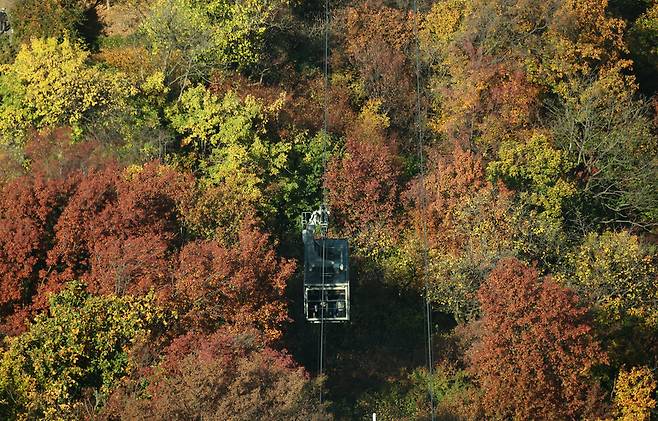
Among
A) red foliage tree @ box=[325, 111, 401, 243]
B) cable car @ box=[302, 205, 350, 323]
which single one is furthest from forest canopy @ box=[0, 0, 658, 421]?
cable car @ box=[302, 205, 350, 323]

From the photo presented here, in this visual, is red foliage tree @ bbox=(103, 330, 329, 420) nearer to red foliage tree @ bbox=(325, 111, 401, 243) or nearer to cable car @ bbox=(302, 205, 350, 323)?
cable car @ bbox=(302, 205, 350, 323)

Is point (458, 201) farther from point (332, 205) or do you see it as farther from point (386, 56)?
point (386, 56)

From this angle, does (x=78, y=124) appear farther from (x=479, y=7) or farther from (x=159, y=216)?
(x=479, y=7)

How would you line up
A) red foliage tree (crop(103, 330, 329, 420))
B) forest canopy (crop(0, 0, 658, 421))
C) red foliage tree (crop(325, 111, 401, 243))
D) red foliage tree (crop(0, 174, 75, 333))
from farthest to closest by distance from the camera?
1. red foliage tree (crop(325, 111, 401, 243))
2. red foliage tree (crop(0, 174, 75, 333))
3. forest canopy (crop(0, 0, 658, 421))
4. red foliage tree (crop(103, 330, 329, 420))

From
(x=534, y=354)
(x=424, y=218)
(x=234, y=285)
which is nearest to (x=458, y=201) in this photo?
(x=424, y=218)

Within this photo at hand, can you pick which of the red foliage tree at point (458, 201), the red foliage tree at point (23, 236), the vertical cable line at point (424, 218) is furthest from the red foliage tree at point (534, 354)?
the red foliage tree at point (23, 236)

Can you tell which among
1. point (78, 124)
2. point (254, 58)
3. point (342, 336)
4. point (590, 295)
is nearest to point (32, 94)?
point (78, 124)
